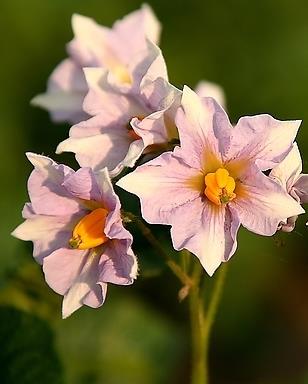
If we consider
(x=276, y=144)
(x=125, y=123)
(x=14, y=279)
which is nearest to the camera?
(x=276, y=144)

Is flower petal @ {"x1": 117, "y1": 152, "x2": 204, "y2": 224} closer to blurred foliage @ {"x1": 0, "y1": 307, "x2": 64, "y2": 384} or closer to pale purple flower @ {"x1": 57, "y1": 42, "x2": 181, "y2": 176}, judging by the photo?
pale purple flower @ {"x1": 57, "y1": 42, "x2": 181, "y2": 176}

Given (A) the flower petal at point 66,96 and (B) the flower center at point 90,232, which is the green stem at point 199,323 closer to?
(B) the flower center at point 90,232

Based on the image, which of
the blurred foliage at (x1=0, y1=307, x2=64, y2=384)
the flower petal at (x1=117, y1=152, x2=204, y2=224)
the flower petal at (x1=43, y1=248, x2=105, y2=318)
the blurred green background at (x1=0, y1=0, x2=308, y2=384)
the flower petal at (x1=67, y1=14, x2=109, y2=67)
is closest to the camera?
the flower petal at (x1=117, y1=152, x2=204, y2=224)

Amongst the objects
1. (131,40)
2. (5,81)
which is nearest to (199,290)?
(131,40)

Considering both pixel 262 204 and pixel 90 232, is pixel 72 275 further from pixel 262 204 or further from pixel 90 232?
pixel 262 204

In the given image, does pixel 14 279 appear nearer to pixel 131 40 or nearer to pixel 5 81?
pixel 131 40

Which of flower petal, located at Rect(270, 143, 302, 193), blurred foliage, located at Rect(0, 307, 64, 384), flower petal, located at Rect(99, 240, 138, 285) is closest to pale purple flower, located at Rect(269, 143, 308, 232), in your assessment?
flower petal, located at Rect(270, 143, 302, 193)
